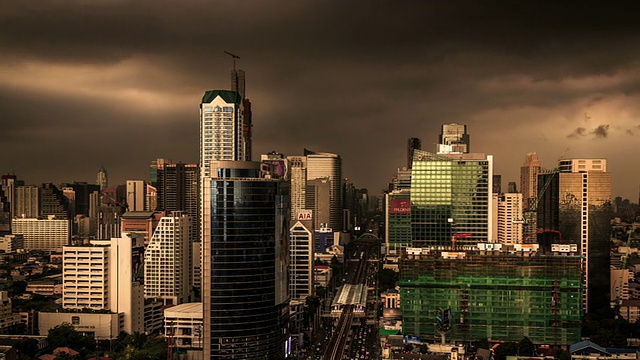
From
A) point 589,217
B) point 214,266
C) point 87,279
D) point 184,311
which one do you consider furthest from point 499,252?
point 87,279

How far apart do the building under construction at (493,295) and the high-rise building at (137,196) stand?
730 inches

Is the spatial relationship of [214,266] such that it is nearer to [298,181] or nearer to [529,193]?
[529,193]

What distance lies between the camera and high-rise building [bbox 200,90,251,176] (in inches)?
792

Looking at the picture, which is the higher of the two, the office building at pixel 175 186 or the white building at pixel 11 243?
the office building at pixel 175 186

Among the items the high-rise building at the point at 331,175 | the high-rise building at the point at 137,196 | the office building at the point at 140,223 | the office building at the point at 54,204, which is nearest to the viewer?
the office building at the point at 140,223

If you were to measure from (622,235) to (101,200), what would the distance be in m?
21.4

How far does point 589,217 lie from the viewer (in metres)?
18.4

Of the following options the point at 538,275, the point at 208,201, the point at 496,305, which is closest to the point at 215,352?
the point at 208,201

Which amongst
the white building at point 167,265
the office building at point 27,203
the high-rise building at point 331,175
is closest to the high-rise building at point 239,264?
the white building at point 167,265

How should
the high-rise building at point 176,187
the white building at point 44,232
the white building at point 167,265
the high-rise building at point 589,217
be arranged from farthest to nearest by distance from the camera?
the high-rise building at point 176,187
the white building at point 44,232
the white building at point 167,265
the high-rise building at point 589,217

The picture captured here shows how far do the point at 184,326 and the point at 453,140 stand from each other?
36.2 ft

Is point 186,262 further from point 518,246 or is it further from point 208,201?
point 518,246

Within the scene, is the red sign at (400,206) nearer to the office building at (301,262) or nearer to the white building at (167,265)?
the office building at (301,262)

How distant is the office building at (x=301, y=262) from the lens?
20.7 metres
